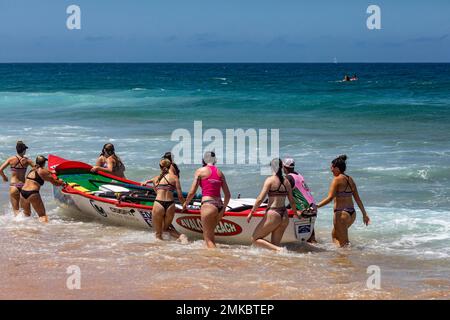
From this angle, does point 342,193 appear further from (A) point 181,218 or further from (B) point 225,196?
(A) point 181,218

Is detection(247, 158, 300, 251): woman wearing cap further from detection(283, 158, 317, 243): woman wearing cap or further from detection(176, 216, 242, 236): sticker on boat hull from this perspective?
detection(176, 216, 242, 236): sticker on boat hull

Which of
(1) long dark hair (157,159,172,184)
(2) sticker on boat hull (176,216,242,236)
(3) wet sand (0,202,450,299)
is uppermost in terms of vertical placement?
(1) long dark hair (157,159,172,184)

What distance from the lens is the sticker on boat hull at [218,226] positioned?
10391mm

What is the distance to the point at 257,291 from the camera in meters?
8.22

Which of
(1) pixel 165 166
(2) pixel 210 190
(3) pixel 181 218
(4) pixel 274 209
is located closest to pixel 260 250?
(4) pixel 274 209

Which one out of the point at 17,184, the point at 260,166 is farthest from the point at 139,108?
the point at 17,184

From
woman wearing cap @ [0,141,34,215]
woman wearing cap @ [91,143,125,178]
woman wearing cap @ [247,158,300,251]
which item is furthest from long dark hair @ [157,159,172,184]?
woman wearing cap @ [0,141,34,215]

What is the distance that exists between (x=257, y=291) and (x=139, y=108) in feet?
106

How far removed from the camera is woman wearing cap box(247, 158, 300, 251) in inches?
378

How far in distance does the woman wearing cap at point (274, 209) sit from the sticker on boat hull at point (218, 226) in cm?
47

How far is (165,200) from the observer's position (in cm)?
1063

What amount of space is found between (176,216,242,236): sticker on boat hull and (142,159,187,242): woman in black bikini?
7.3 inches

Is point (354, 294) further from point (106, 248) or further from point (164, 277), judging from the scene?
point (106, 248)

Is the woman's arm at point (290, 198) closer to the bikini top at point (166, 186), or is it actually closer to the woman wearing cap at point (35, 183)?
the bikini top at point (166, 186)
